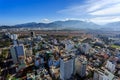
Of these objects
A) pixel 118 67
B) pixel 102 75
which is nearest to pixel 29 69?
pixel 102 75

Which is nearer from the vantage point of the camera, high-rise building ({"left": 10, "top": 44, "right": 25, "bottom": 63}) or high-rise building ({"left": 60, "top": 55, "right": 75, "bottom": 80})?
high-rise building ({"left": 60, "top": 55, "right": 75, "bottom": 80})

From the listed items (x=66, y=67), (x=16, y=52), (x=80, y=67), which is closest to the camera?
(x=66, y=67)

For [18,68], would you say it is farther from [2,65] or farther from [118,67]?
[118,67]

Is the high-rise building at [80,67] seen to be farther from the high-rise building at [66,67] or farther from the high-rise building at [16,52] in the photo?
the high-rise building at [16,52]

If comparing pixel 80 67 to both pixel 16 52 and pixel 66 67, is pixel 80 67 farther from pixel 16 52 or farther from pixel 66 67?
pixel 16 52

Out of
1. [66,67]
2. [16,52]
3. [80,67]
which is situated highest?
[16,52]

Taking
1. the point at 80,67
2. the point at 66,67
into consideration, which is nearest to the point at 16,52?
the point at 66,67

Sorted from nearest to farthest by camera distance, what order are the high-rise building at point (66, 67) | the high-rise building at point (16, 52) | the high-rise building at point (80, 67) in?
the high-rise building at point (66, 67) → the high-rise building at point (80, 67) → the high-rise building at point (16, 52)

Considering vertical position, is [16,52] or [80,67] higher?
[16,52]

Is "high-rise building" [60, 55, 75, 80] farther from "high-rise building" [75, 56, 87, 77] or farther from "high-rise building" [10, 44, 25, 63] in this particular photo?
"high-rise building" [10, 44, 25, 63]

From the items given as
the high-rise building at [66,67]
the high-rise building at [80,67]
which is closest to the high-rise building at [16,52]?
the high-rise building at [66,67]

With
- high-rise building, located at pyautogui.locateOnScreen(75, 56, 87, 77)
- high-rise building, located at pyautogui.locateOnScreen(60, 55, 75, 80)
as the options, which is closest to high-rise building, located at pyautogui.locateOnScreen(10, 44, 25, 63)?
high-rise building, located at pyautogui.locateOnScreen(60, 55, 75, 80)
